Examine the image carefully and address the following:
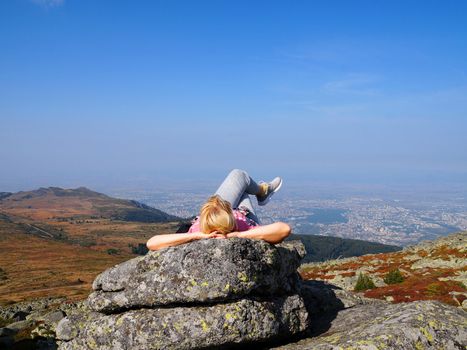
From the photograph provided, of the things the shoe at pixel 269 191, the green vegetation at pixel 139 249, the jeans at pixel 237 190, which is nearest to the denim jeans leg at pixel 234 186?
the jeans at pixel 237 190

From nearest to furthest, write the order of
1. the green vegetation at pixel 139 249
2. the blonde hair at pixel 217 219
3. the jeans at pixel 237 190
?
the blonde hair at pixel 217 219, the jeans at pixel 237 190, the green vegetation at pixel 139 249

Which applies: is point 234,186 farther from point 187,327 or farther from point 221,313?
point 187,327

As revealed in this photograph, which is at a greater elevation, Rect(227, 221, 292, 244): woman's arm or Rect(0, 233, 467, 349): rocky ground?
Rect(227, 221, 292, 244): woman's arm

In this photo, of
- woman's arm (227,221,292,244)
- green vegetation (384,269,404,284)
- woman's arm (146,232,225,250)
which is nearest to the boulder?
woman's arm (227,221,292,244)

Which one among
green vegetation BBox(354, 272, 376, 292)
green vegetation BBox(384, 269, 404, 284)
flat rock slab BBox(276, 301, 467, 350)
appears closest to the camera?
flat rock slab BBox(276, 301, 467, 350)

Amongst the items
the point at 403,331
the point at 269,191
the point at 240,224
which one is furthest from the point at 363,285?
the point at 403,331

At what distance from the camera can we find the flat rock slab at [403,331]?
7.16m

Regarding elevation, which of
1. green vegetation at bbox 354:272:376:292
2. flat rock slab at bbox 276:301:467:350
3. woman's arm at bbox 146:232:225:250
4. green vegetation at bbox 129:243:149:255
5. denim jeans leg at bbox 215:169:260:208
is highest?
denim jeans leg at bbox 215:169:260:208

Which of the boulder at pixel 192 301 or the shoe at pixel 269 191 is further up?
the shoe at pixel 269 191

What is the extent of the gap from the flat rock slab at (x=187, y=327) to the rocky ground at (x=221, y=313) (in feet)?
0.06

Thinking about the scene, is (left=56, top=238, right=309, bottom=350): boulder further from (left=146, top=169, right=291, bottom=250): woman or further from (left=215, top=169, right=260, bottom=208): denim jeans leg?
(left=215, top=169, right=260, bottom=208): denim jeans leg

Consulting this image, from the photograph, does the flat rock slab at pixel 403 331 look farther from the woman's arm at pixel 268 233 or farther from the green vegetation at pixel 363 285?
the green vegetation at pixel 363 285

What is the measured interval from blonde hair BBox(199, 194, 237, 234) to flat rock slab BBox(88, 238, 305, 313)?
2.73 feet

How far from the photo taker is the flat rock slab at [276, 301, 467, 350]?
716 cm
